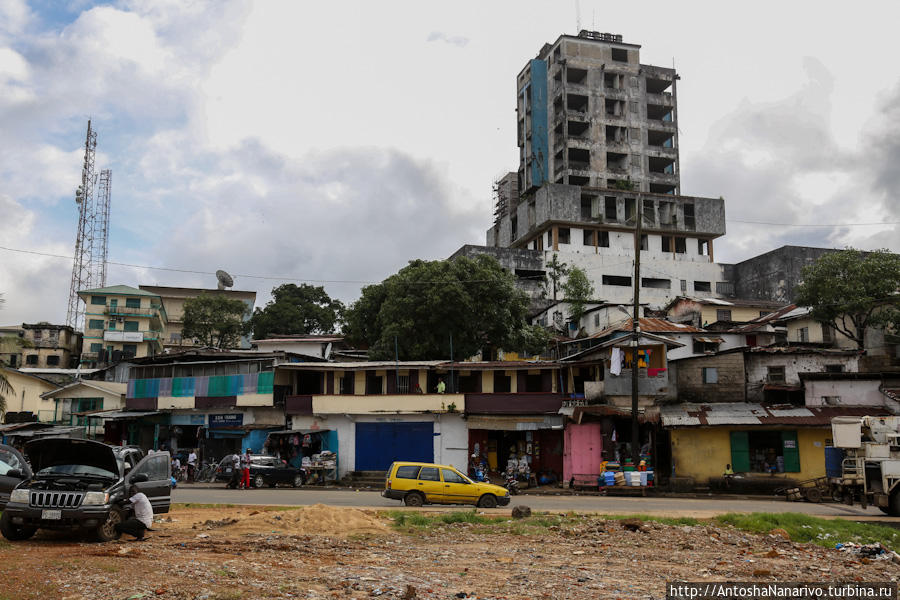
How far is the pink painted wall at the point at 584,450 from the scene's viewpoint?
37.7 m

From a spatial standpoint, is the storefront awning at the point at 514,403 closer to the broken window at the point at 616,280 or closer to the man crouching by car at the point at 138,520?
the man crouching by car at the point at 138,520

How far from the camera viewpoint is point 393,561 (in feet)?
46.6

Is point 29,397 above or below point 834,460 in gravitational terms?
above

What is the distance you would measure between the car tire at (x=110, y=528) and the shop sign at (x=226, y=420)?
100 feet

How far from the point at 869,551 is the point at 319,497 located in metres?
20.5

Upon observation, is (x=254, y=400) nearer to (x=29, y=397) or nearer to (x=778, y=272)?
(x=29, y=397)

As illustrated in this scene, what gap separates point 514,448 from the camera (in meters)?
40.9

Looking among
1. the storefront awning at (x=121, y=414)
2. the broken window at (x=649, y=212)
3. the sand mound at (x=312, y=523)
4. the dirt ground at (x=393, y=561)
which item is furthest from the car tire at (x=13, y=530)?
the broken window at (x=649, y=212)

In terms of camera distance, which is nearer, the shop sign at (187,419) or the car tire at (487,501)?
the car tire at (487,501)

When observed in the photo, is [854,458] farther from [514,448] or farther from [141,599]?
[141,599]

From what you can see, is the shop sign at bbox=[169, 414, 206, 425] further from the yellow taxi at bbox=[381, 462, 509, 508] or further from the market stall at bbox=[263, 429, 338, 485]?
the yellow taxi at bbox=[381, 462, 509, 508]

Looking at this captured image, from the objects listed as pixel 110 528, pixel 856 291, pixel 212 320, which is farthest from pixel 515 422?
pixel 212 320

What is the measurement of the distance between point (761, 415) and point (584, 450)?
879 cm

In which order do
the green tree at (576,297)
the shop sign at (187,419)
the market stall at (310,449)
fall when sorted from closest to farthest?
the market stall at (310,449) < the shop sign at (187,419) < the green tree at (576,297)
